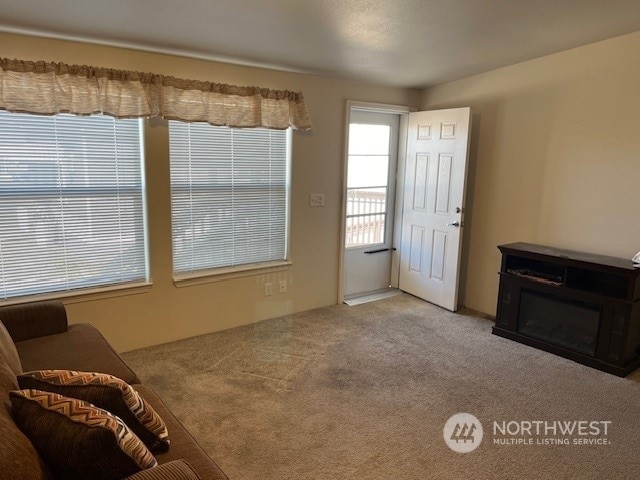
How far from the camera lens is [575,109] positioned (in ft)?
11.1

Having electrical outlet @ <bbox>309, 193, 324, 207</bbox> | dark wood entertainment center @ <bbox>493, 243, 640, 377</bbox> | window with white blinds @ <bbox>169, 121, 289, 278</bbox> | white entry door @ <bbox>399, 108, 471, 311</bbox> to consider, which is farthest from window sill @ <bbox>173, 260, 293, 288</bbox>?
dark wood entertainment center @ <bbox>493, 243, 640, 377</bbox>

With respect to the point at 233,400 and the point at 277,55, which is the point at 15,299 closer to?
the point at 233,400

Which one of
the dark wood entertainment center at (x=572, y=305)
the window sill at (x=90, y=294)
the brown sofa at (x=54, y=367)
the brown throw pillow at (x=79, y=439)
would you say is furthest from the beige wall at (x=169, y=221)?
the brown throw pillow at (x=79, y=439)

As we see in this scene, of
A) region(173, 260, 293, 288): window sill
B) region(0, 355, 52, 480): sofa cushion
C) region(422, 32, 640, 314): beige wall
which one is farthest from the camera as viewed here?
region(173, 260, 293, 288): window sill

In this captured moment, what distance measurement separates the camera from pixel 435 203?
167 inches

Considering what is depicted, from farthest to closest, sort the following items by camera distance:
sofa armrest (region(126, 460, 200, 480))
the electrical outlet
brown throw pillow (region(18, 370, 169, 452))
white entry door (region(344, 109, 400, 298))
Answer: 1. white entry door (region(344, 109, 400, 298))
2. the electrical outlet
3. brown throw pillow (region(18, 370, 169, 452))
4. sofa armrest (region(126, 460, 200, 480))

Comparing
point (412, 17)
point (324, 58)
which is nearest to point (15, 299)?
point (324, 58)

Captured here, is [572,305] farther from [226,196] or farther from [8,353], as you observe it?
[8,353]

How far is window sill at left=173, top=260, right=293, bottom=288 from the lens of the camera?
3.42 metres

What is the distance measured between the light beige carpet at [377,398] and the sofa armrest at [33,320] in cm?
72

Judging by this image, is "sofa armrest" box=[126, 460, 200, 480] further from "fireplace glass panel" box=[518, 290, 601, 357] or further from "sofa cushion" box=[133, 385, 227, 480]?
"fireplace glass panel" box=[518, 290, 601, 357]

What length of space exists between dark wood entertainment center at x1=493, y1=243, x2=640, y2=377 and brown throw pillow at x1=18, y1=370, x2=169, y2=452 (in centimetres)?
302

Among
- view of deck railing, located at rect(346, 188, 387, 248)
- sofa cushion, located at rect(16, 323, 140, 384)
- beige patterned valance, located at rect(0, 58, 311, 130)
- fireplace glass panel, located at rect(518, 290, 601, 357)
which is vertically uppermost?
beige patterned valance, located at rect(0, 58, 311, 130)

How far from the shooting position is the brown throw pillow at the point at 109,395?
1.31 metres
